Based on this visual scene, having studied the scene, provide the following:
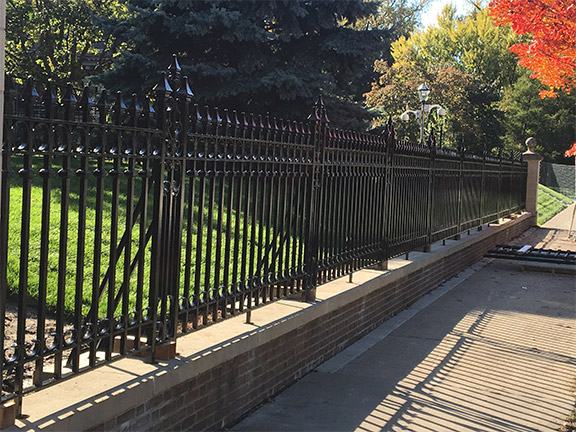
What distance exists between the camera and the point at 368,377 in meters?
6.09

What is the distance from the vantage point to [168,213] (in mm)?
4316

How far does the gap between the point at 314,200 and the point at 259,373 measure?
1.76 metres

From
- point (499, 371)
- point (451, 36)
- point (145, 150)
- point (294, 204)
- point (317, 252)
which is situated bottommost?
point (499, 371)

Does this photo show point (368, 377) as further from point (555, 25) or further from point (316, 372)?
point (555, 25)

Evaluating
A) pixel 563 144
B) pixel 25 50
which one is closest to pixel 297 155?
pixel 25 50

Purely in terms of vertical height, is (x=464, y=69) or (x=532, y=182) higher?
(x=464, y=69)

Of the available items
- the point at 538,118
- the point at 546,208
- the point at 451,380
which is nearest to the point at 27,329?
the point at 451,380

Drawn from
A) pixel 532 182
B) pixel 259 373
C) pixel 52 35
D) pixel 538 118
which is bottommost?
pixel 259 373

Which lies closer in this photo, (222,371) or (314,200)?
(222,371)

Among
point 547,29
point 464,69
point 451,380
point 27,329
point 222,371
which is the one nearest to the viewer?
point 222,371

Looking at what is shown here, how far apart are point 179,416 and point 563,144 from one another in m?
50.2

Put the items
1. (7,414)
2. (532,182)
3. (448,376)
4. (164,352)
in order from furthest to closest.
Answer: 1. (532,182)
2. (448,376)
3. (164,352)
4. (7,414)

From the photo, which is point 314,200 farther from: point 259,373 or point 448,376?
point 448,376

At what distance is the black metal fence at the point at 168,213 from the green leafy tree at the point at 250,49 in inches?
336
